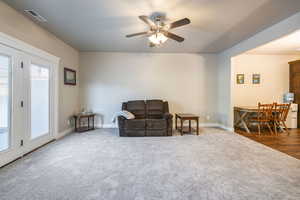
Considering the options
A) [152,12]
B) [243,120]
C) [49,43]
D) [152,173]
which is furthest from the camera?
[243,120]

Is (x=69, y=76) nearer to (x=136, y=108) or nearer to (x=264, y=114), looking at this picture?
(x=136, y=108)

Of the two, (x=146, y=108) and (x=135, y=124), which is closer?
(x=135, y=124)

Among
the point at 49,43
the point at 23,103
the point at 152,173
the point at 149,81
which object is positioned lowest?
the point at 152,173

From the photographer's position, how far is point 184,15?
8.82ft

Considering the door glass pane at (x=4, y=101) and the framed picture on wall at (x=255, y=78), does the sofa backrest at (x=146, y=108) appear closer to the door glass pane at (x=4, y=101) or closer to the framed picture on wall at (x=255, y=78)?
the door glass pane at (x=4, y=101)

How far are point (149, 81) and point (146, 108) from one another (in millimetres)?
1000

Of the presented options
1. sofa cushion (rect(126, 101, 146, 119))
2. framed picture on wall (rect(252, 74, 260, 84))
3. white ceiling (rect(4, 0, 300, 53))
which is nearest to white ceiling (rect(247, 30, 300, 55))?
framed picture on wall (rect(252, 74, 260, 84))

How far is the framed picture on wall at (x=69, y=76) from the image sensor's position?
4.31 metres

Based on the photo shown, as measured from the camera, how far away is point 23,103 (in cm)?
282

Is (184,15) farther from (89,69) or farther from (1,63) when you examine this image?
(89,69)

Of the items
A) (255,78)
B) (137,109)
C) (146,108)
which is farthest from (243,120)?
(137,109)

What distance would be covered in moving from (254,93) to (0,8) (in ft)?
22.3

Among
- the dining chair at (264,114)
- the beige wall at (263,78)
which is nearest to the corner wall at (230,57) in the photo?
the beige wall at (263,78)

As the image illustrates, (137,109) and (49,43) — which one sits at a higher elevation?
(49,43)
